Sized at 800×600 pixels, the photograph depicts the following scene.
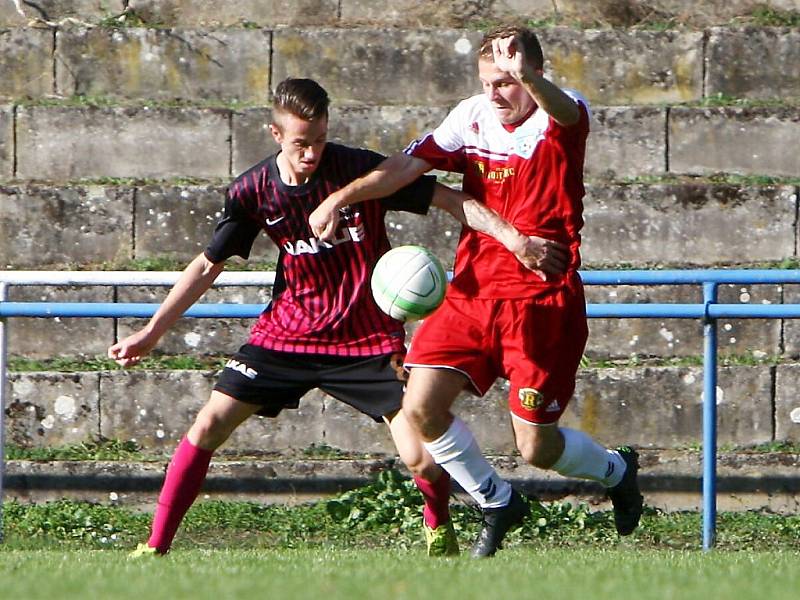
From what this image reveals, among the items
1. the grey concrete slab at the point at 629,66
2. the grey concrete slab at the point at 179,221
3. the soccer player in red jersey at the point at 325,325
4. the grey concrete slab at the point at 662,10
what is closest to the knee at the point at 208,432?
the soccer player in red jersey at the point at 325,325

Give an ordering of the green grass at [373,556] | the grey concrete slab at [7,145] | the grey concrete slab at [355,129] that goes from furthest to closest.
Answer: the grey concrete slab at [7,145] → the grey concrete slab at [355,129] → the green grass at [373,556]

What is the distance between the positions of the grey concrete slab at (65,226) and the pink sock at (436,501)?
3772 millimetres

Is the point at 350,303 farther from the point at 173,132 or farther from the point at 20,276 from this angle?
the point at 173,132

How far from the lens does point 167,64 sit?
10.4 m

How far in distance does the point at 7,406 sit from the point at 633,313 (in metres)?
3.73

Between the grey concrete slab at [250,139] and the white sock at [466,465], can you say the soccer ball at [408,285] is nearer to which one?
the white sock at [466,465]

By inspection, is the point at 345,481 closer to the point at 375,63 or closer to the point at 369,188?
the point at 369,188

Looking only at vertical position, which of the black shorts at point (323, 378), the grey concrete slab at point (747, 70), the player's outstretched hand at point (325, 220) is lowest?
the black shorts at point (323, 378)

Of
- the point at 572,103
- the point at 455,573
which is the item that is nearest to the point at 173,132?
the point at 572,103

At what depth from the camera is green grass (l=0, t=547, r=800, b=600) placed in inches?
174

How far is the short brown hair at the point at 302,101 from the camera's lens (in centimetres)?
607

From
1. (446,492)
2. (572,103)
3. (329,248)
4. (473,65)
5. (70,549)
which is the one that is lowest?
(70,549)

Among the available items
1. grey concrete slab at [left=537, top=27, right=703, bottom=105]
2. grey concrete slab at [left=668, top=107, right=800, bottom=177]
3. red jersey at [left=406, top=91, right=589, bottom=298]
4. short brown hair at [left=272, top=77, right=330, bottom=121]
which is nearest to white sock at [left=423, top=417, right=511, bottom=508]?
red jersey at [left=406, top=91, right=589, bottom=298]

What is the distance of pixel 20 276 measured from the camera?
7.68 metres
